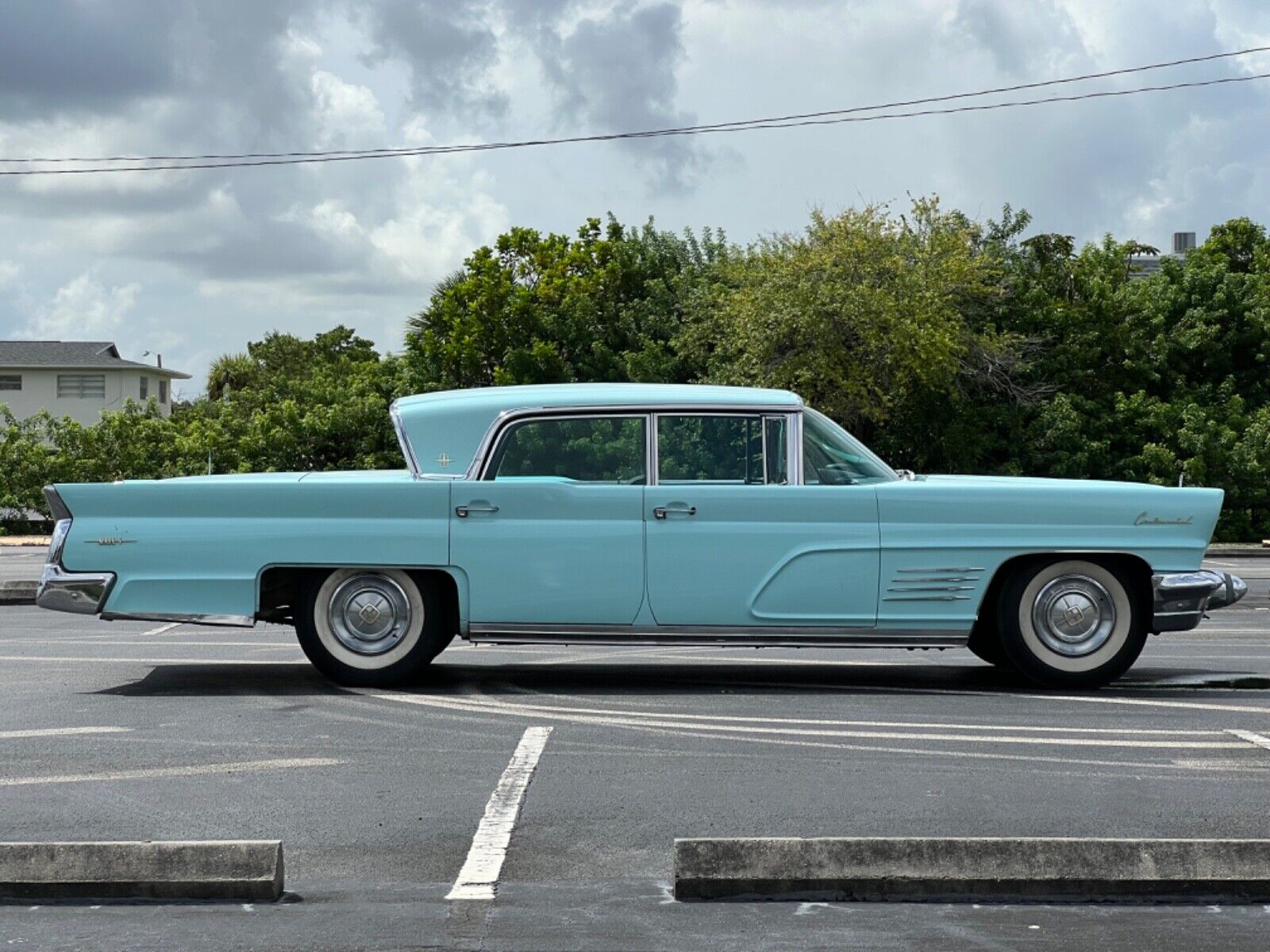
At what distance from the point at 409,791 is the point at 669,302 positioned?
34566mm

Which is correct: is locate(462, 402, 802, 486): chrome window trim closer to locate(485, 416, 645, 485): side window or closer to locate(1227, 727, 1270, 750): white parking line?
locate(485, 416, 645, 485): side window

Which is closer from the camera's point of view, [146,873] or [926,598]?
[146,873]

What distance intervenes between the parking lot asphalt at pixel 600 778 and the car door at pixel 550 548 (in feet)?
1.67

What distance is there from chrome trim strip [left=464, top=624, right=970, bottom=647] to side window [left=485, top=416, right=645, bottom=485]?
86cm

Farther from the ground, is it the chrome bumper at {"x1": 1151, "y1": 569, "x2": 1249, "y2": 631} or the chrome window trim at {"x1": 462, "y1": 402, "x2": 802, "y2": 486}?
the chrome window trim at {"x1": 462, "y1": 402, "x2": 802, "y2": 486}

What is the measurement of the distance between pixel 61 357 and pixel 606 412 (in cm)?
6357

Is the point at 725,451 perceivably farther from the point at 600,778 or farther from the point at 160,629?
the point at 160,629

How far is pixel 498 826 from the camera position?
6.07 metres

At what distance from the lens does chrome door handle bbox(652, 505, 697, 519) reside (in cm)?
934

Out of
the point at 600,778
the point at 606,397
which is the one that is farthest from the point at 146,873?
the point at 606,397

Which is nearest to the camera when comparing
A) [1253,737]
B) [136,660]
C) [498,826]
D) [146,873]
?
[146,873]

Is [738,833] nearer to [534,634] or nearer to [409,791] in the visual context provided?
[409,791]

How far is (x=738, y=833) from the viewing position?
5922 mm

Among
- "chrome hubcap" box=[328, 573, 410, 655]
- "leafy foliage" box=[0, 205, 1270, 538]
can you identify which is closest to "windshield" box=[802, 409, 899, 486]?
"chrome hubcap" box=[328, 573, 410, 655]
